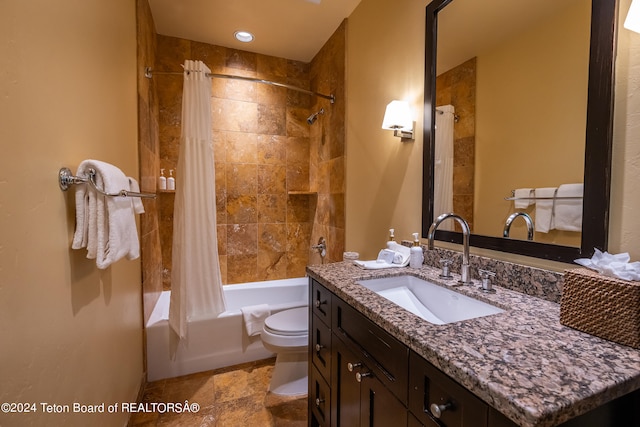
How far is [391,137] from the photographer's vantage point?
5.65ft

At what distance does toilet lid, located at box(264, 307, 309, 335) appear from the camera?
1.75m

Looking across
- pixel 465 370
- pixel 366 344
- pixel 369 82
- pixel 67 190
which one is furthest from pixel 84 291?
pixel 369 82

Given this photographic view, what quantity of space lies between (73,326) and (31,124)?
0.65m

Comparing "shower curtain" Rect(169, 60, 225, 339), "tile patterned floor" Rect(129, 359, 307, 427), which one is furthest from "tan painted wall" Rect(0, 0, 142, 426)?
"shower curtain" Rect(169, 60, 225, 339)

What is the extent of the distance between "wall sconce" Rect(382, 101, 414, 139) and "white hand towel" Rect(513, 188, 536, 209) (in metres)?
0.67

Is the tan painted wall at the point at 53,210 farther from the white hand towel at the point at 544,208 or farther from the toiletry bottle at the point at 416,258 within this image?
the white hand towel at the point at 544,208

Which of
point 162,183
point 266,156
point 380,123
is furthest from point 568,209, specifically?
point 162,183

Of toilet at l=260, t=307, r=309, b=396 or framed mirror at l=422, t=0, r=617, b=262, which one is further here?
toilet at l=260, t=307, r=309, b=396

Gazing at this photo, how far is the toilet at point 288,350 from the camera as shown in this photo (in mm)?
1733

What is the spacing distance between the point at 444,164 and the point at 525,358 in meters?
0.96

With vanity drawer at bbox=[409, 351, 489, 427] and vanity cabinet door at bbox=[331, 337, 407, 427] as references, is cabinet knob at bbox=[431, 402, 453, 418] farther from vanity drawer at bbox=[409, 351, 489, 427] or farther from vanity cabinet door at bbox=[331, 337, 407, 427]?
vanity cabinet door at bbox=[331, 337, 407, 427]

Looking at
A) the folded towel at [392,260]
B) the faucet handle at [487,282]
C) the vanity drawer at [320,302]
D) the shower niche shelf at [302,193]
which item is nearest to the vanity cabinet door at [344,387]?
the vanity drawer at [320,302]

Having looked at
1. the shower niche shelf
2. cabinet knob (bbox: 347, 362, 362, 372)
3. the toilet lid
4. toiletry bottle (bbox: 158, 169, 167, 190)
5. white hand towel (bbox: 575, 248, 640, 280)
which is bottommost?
the toilet lid

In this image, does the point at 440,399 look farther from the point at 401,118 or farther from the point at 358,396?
the point at 401,118
